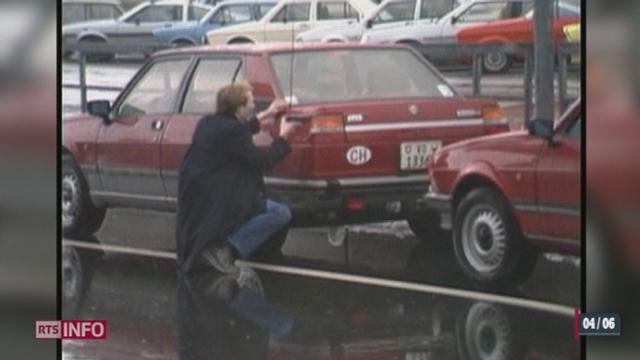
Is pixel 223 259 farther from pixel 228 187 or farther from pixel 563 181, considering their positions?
pixel 563 181

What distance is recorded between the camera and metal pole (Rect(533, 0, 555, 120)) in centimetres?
514

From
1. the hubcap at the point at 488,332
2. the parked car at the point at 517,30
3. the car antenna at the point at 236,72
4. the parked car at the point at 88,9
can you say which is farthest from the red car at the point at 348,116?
the hubcap at the point at 488,332

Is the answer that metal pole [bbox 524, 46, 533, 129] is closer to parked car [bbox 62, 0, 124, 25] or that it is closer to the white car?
the white car

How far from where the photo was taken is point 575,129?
5.19 m

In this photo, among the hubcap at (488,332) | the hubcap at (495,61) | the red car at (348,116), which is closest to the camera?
the hubcap at (495,61)

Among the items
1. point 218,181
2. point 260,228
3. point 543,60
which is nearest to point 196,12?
point 218,181

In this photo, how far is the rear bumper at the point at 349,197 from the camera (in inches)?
207

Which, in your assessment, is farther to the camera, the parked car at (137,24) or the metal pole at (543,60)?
the parked car at (137,24)

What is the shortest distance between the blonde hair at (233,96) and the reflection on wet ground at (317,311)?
65cm

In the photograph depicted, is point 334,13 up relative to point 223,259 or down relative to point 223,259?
up

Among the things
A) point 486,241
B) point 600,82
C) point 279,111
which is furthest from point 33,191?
point 600,82

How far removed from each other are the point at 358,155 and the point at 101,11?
1369mm

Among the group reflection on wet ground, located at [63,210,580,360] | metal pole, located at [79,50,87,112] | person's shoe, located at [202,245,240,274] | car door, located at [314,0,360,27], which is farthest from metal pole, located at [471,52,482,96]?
metal pole, located at [79,50,87,112]

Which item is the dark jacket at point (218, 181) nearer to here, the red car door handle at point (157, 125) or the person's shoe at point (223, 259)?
the person's shoe at point (223, 259)
